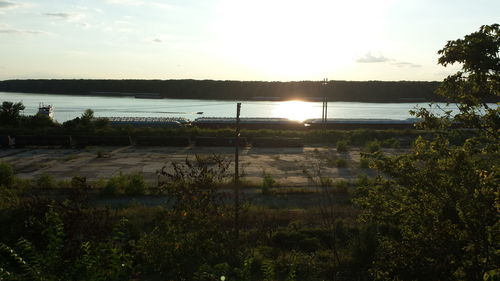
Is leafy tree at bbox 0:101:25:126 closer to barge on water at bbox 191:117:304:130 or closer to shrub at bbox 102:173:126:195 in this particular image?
barge on water at bbox 191:117:304:130

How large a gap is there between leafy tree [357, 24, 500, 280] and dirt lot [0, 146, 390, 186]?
701 inches

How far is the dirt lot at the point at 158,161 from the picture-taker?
2712 centimetres

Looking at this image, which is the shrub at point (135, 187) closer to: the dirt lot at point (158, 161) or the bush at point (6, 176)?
the dirt lot at point (158, 161)

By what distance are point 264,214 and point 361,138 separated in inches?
1213

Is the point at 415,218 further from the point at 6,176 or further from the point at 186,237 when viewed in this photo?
the point at 6,176

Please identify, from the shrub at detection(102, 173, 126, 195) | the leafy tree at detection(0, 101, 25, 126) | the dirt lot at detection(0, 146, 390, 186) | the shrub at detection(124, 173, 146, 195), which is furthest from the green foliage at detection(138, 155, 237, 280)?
the leafy tree at detection(0, 101, 25, 126)

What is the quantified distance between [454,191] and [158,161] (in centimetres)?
2794

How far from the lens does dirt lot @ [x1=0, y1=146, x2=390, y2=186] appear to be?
89.0 feet

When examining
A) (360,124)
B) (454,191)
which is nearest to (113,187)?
(454,191)

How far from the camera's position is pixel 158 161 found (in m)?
32.0

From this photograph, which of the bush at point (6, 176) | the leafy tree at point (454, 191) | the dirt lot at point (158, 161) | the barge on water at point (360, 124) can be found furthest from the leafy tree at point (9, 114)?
the leafy tree at point (454, 191)

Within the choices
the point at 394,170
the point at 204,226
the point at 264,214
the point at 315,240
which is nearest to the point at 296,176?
the point at 264,214

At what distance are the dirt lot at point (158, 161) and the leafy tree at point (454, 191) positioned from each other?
17.8m

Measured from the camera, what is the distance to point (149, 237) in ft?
28.2
